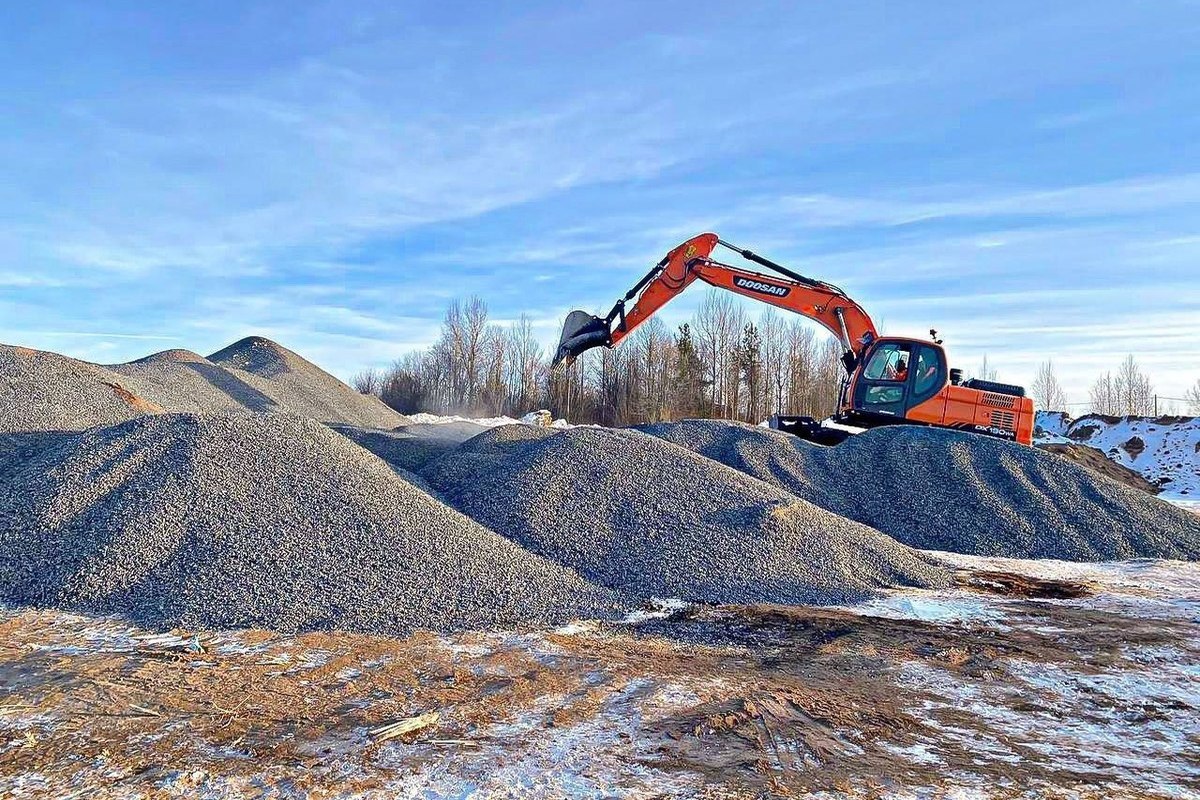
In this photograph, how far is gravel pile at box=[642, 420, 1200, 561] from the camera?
9180mm

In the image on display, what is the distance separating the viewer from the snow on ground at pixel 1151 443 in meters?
18.7

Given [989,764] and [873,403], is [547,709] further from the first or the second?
[873,403]

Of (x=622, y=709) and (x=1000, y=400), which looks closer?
(x=622, y=709)

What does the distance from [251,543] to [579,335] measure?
28.7 ft

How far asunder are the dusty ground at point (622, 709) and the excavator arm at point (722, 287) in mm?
8406

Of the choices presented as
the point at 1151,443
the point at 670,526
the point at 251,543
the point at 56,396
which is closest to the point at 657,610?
the point at 670,526

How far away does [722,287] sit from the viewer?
46.9 ft

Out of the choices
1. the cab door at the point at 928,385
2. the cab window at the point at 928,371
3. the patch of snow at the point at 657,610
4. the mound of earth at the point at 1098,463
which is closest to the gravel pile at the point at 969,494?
the cab door at the point at 928,385

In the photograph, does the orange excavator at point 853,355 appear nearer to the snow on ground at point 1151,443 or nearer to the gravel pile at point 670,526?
the gravel pile at point 670,526

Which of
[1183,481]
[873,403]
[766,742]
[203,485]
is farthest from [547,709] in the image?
[1183,481]

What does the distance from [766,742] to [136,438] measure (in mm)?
6785

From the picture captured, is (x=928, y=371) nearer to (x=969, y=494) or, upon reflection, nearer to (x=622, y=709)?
(x=969, y=494)

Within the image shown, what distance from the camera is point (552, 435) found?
386 inches

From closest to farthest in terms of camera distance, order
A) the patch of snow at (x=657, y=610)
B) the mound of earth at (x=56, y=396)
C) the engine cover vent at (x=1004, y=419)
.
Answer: the patch of snow at (x=657, y=610)
the mound of earth at (x=56, y=396)
the engine cover vent at (x=1004, y=419)
